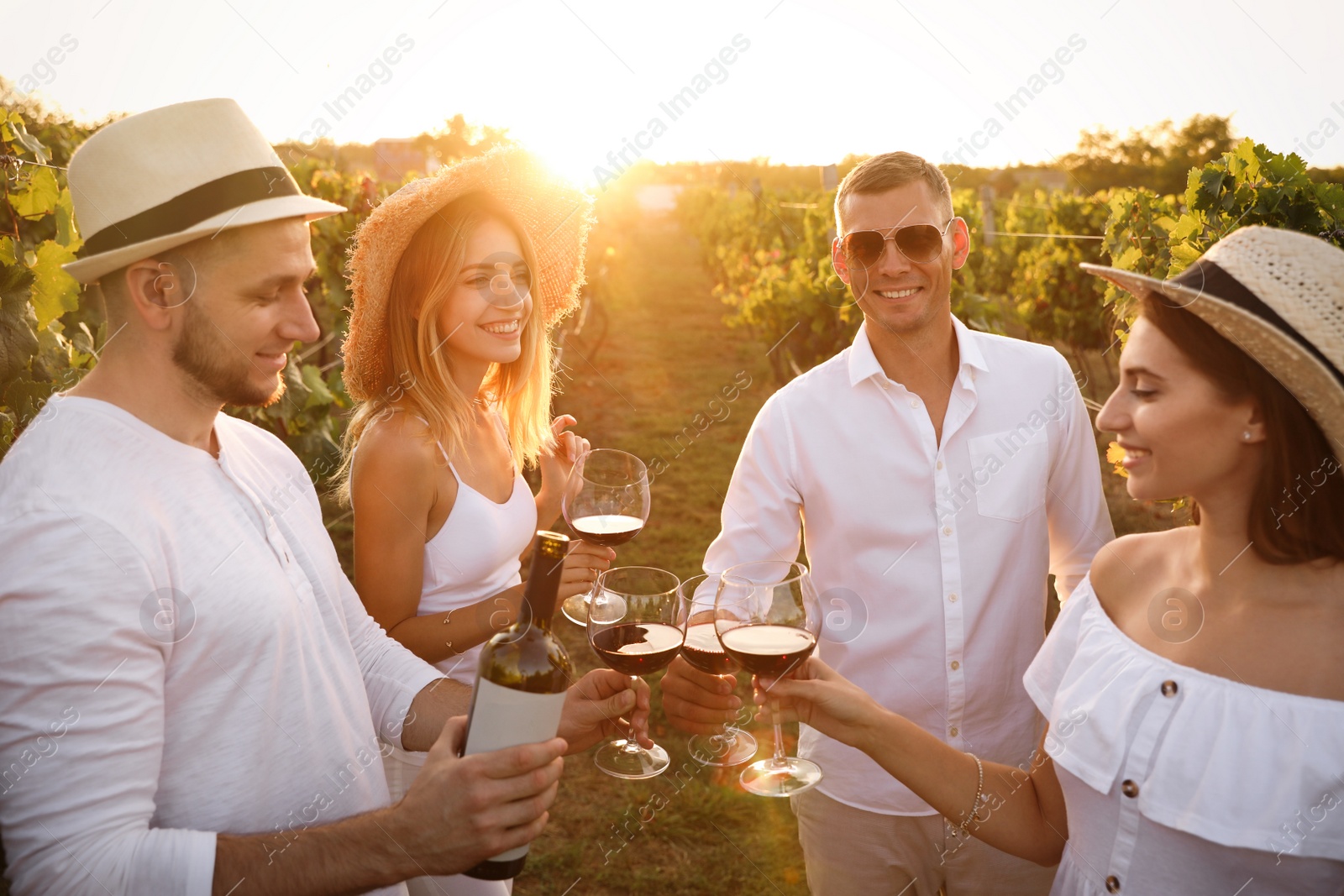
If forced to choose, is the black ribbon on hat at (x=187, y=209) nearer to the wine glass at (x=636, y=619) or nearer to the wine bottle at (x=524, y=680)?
the wine bottle at (x=524, y=680)

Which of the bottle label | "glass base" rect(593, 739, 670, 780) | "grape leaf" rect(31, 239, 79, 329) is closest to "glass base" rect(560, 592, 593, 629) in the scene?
"glass base" rect(593, 739, 670, 780)

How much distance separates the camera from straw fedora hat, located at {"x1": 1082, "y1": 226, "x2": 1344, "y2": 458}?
1.36m

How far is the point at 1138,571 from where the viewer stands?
5.94 ft

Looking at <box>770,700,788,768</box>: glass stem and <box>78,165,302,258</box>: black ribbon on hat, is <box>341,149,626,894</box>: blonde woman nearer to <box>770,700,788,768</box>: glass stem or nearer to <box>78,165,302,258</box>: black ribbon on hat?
<box>770,700,788,768</box>: glass stem

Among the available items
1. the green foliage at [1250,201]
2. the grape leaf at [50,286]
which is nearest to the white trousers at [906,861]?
the green foliage at [1250,201]

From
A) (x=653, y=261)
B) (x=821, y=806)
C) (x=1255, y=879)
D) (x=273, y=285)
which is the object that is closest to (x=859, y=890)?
(x=821, y=806)

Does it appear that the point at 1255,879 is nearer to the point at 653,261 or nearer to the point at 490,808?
the point at 490,808

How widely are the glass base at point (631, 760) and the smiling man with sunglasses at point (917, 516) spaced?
501 millimetres

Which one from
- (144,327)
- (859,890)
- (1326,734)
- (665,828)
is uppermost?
(144,327)

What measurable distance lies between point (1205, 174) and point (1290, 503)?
4.62 ft

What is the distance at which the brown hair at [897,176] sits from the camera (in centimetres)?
263

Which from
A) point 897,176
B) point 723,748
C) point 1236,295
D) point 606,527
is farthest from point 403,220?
point 1236,295

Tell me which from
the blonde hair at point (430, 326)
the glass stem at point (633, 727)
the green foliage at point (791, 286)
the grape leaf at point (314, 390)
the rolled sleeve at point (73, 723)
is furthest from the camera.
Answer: the green foliage at point (791, 286)

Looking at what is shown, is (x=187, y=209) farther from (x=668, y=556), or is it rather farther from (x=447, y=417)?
(x=668, y=556)
